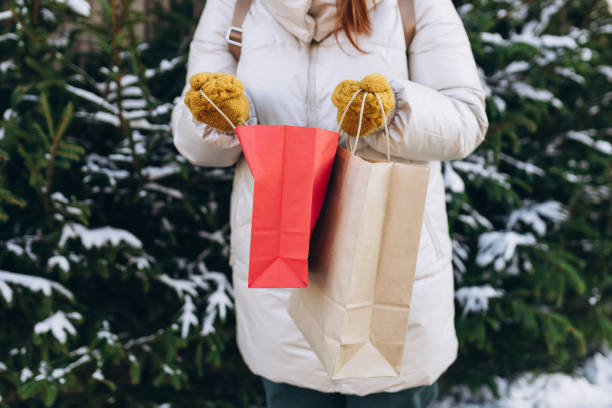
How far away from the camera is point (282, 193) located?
2.87 feet

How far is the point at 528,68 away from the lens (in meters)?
2.24

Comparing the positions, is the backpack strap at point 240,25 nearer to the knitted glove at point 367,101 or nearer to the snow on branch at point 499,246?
the knitted glove at point 367,101

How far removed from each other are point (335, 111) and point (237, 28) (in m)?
0.45

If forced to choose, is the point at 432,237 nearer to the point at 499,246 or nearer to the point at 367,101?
the point at 367,101

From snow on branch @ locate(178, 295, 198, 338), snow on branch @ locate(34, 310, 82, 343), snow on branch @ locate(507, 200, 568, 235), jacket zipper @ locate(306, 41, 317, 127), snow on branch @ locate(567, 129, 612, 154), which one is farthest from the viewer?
snow on branch @ locate(567, 129, 612, 154)

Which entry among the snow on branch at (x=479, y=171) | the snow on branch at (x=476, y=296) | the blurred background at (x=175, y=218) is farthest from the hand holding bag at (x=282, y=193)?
the snow on branch at (x=476, y=296)

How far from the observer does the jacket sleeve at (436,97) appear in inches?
42.3

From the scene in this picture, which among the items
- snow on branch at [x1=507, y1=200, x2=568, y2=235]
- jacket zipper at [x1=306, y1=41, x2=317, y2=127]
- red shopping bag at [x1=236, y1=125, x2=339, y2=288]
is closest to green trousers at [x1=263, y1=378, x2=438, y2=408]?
red shopping bag at [x1=236, y1=125, x2=339, y2=288]

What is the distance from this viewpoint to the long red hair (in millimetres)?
1156

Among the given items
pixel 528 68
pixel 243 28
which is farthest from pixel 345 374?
pixel 528 68

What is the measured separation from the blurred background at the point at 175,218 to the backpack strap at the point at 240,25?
1.61 feet

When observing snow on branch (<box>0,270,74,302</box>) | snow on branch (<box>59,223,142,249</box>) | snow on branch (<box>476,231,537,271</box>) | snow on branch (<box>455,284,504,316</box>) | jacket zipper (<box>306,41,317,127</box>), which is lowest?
snow on branch (<box>455,284,504,316</box>)

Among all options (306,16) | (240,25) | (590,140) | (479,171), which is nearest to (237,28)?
(240,25)

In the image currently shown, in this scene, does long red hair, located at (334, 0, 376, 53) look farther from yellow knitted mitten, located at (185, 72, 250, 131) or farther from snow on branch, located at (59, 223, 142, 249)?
snow on branch, located at (59, 223, 142, 249)
